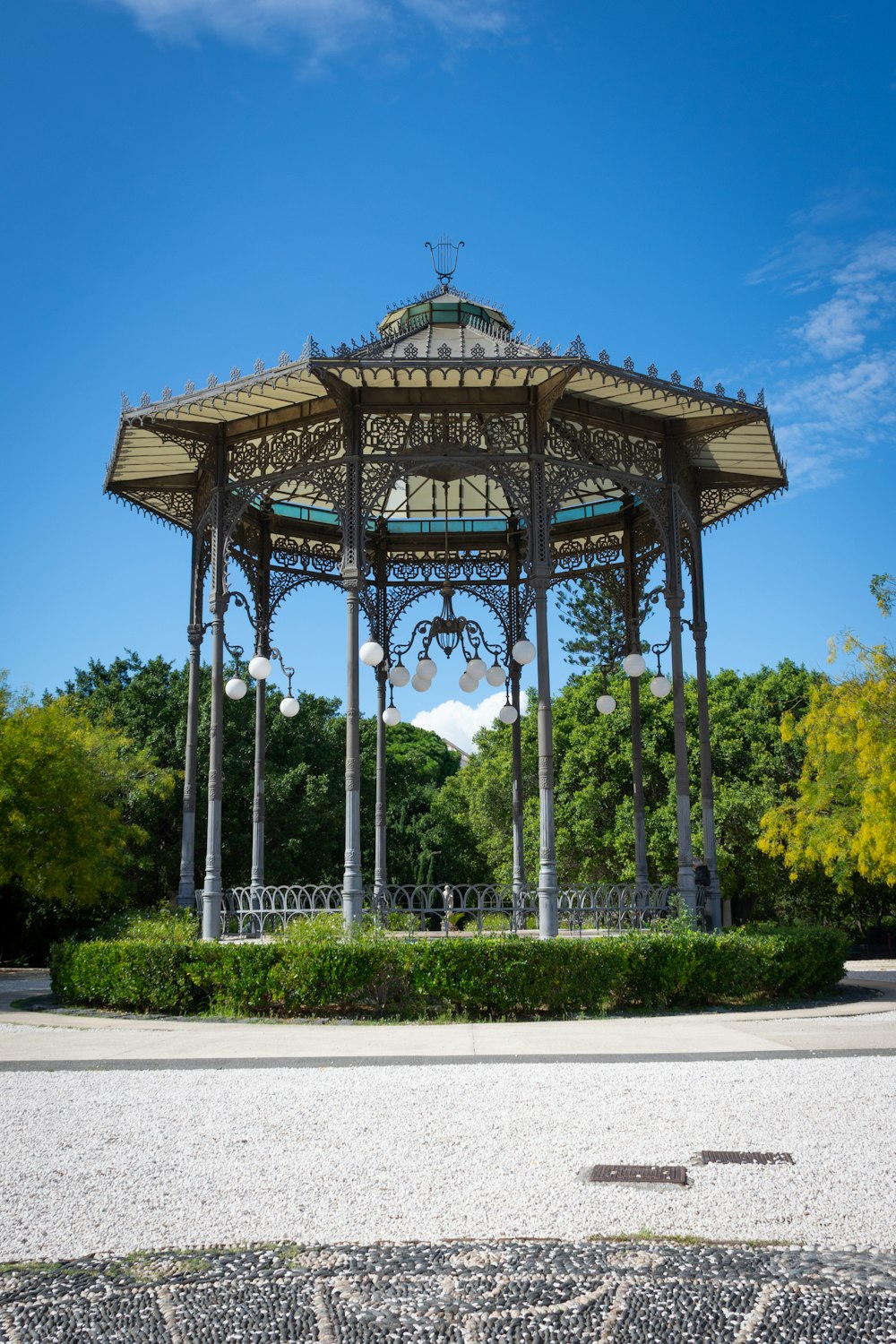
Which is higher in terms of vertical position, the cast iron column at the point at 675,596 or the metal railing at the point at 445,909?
the cast iron column at the point at 675,596

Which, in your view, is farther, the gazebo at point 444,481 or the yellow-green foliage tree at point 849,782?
the yellow-green foliage tree at point 849,782

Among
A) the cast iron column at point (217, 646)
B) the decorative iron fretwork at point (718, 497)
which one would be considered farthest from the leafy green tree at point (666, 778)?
the cast iron column at point (217, 646)

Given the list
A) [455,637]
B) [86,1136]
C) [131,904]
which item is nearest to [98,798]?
[131,904]

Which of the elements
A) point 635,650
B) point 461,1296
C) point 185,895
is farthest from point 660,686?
point 461,1296

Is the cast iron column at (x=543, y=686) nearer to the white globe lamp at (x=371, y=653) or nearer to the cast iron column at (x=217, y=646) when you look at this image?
the white globe lamp at (x=371, y=653)

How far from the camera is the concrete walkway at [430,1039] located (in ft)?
28.3

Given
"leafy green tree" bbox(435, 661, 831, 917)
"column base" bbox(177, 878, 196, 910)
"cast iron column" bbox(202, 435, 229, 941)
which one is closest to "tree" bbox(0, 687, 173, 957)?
"column base" bbox(177, 878, 196, 910)

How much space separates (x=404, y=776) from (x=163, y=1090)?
30509 mm

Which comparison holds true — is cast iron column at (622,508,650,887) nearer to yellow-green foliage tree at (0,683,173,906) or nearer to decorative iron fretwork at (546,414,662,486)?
decorative iron fretwork at (546,414,662,486)

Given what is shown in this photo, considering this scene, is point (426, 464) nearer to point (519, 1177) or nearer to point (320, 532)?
point (320, 532)

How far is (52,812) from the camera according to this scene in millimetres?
19406

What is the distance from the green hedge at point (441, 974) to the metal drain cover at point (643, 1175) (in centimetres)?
571

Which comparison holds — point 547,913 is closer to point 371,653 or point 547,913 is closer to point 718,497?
point 371,653

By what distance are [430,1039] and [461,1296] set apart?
19.9 ft
